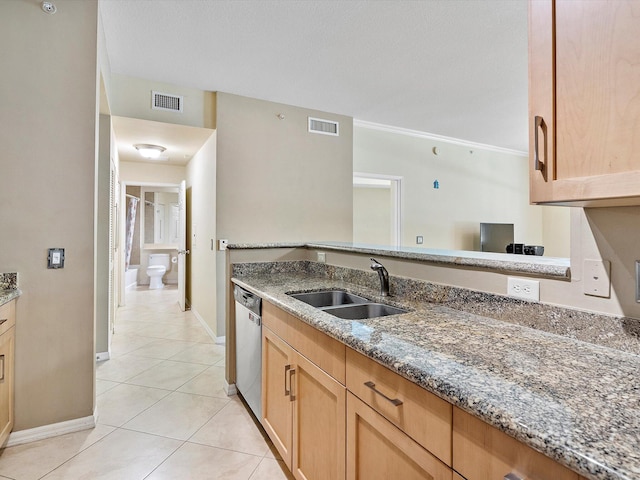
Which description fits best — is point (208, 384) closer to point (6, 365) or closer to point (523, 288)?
point (6, 365)

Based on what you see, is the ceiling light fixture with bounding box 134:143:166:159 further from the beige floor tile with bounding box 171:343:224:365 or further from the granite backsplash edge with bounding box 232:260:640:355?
the granite backsplash edge with bounding box 232:260:640:355

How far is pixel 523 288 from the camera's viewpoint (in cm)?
123

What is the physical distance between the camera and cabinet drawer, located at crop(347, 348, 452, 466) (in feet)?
2.59

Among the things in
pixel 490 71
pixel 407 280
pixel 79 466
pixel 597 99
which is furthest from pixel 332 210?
pixel 597 99

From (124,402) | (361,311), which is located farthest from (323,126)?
(124,402)

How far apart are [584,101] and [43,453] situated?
2.84 meters

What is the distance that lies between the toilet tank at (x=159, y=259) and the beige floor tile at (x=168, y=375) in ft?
15.7

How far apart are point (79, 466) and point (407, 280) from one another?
197 centimetres

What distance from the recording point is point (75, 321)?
2.10 metres

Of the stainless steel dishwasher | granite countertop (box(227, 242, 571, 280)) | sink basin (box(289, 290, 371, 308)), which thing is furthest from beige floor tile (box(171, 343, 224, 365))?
granite countertop (box(227, 242, 571, 280))

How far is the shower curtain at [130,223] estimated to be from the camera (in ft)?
23.8

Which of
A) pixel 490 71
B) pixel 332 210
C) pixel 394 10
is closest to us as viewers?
pixel 394 10

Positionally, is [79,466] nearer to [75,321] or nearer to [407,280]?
[75,321]

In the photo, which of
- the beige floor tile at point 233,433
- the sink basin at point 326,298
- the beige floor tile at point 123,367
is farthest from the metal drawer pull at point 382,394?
the beige floor tile at point 123,367
